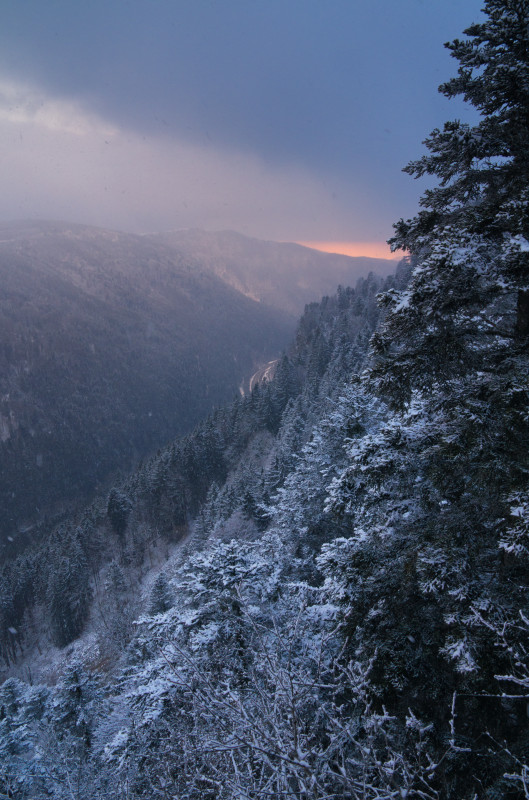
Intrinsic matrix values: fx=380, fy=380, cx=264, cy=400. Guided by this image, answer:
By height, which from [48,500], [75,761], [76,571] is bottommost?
[48,500]

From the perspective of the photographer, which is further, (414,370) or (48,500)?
(48,500)

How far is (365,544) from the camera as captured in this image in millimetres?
6914

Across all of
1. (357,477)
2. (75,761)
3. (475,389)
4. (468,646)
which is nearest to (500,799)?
(468,646)

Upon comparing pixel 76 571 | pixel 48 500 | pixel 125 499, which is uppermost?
pixel 125 499

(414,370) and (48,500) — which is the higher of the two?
(414,370)

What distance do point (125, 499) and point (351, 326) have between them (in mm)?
65937

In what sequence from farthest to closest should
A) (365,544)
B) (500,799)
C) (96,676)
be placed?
(96,676) → (365,544) → (500,799)

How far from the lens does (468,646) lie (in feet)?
15.4

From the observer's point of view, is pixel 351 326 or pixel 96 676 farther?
pixel 351 326

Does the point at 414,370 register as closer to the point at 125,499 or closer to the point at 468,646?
the point at 468,646

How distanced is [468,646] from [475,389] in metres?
3.42

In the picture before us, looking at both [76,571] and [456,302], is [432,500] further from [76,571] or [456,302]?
[76,571]

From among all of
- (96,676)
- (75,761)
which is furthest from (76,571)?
(75,761)

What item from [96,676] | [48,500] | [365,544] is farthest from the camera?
[48,500]
